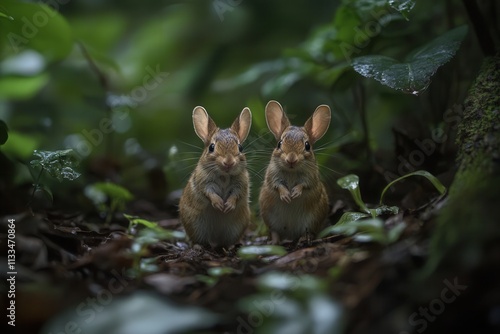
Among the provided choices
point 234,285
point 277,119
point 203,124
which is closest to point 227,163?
point 203,124

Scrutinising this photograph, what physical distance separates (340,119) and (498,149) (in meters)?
3.70

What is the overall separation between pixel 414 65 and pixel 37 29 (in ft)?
13.0

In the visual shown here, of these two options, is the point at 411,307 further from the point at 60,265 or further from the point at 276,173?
the point at 276,173

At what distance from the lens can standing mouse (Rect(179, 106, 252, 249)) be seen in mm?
5191

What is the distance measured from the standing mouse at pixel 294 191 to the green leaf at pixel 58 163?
1836 millimetres

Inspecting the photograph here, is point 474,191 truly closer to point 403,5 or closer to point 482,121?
point 482,121

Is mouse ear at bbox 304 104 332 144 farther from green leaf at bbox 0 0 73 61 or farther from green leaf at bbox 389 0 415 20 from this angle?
green leaf at bbox 0 0 73 61

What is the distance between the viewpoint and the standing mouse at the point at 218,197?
519 cm

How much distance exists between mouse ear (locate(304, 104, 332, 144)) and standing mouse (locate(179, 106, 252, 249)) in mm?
746

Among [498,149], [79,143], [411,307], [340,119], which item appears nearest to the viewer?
[411,307]

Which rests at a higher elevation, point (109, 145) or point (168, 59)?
point (168, 59)

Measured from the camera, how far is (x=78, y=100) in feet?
31.9

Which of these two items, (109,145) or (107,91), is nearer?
(107,91)

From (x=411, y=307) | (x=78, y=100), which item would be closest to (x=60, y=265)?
(x=411, y=307)
